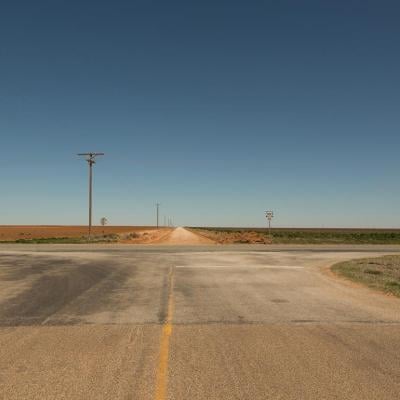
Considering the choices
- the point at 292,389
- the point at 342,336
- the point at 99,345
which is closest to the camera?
the point at 292,389

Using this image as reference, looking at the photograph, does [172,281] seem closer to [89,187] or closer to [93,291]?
[93,291]

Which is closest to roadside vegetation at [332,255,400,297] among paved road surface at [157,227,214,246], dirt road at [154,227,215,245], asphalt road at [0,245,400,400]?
asphalt road at [0,245,400,400]

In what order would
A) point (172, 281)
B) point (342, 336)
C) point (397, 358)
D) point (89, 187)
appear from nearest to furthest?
point (397, 358) < point (342, 336) < point (172, 281) < point (89, 187)

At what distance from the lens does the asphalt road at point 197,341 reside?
5.22 m

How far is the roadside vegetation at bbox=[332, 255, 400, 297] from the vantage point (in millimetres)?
13562

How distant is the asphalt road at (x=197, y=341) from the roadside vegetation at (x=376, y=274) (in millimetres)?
966

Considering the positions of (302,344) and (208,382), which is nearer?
(208,382)

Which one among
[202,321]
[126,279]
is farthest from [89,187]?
[202,321]

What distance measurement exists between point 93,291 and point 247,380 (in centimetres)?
809

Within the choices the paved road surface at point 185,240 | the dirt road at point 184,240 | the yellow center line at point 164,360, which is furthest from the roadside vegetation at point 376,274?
the dirt road at point 184,240

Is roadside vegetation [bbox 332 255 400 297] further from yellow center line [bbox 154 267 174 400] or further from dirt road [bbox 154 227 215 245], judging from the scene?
dirt road [bbox 154 227 215 245]

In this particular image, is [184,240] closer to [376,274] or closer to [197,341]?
[376,274]

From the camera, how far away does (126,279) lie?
1530 centimetres

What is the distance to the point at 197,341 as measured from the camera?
23.7 ft
